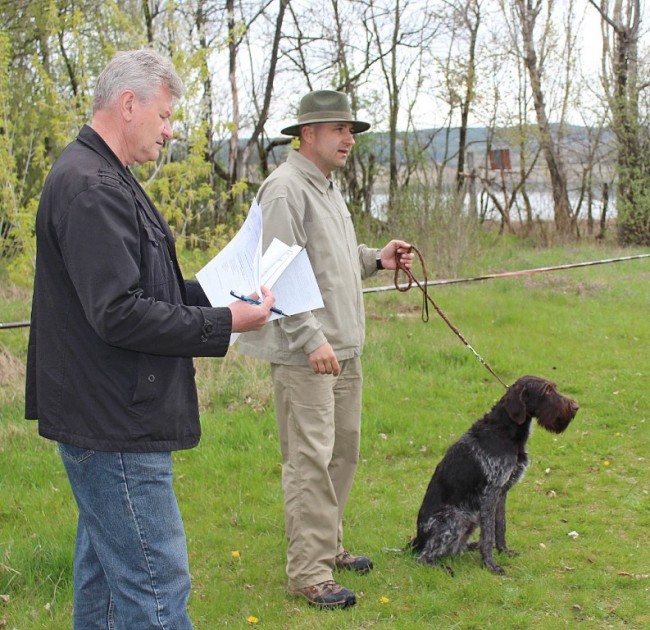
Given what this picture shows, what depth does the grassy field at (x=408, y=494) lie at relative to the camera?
4.26m

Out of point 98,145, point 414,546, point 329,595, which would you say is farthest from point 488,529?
point 98,145

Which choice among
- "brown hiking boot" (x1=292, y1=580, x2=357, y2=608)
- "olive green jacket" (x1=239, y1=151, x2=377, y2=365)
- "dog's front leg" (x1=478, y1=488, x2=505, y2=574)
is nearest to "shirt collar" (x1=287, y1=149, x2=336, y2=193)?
"olive green jacket" (x1=239, y1=151, x2=377, y2=365)

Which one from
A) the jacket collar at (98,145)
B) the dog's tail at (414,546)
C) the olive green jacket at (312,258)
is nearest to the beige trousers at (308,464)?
the olive green jacket at (312,258)

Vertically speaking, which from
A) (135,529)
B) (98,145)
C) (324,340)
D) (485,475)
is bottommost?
(485,475)

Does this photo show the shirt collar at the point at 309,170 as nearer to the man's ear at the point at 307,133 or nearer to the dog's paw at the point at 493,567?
the man's ear at the point at 307,133

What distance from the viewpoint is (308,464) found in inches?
166

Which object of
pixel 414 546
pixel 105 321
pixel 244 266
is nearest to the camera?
pixel 105 321

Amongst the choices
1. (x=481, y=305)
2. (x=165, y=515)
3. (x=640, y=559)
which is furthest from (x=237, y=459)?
(x=481, y=305)

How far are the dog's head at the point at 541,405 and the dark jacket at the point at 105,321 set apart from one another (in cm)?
253

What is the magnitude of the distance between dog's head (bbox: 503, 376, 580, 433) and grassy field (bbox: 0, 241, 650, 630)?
79 centimetres

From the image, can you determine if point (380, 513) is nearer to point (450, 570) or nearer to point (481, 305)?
point (450, 570)

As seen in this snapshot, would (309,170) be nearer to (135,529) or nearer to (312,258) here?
(312,258)

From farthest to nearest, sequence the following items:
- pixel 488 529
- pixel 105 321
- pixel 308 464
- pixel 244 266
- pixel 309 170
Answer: pixel 488 529, pixel 309 170, pixel 308 464, pixel 244 266, pixel 105 321

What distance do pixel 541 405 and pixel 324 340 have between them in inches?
56.8
